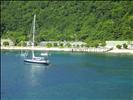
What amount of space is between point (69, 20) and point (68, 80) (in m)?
67.3

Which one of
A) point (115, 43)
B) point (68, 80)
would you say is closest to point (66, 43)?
point (115, 43)

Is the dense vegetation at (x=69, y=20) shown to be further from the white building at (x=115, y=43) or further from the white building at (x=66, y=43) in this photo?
the white building at (x=115, y=43)

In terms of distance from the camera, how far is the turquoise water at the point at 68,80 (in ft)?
124

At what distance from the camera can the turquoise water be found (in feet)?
124

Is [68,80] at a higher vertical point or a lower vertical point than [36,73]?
lower

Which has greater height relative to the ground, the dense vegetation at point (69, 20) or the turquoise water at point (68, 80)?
the dense vegetation at point (69, 20)

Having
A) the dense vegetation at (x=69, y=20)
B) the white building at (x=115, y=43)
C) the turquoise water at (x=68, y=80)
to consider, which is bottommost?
the turquoise water at (x=68, y=80)

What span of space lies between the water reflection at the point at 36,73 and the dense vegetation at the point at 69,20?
39.5 m

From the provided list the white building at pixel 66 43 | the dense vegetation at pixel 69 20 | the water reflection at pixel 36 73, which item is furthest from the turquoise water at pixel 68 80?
the dense vegetation at pixel 69 20

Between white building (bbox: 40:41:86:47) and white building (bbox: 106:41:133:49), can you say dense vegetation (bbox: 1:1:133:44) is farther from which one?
white building (bbox: 106:41:133:49)

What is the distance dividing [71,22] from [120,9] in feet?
35.7

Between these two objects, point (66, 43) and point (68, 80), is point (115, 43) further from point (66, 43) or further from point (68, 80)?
point (68, 80)

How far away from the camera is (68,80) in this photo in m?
46.6

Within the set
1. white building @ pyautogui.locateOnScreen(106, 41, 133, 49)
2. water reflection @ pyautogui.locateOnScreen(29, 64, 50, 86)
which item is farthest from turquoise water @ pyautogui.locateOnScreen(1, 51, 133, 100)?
white building @ pyautogui.locateOnScreen(106, 41, 133, 49)
